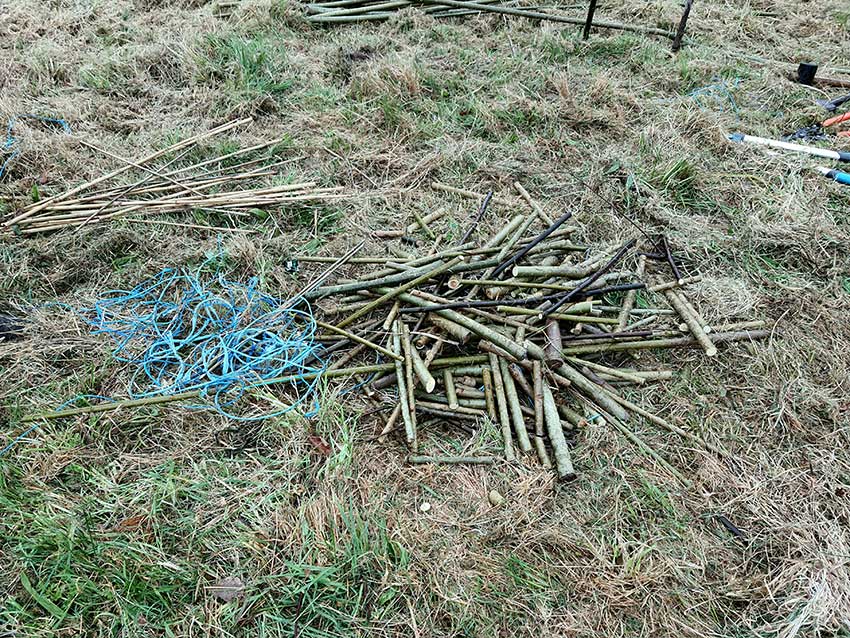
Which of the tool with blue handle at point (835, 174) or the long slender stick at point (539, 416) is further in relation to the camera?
the tool with blue handle at point (835, 174)

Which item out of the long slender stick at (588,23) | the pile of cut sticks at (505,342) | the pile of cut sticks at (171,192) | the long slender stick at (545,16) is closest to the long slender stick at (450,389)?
the pile of cut sticks at (505,342)

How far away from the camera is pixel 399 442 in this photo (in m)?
3.14

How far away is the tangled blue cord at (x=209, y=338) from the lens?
11.0 ft

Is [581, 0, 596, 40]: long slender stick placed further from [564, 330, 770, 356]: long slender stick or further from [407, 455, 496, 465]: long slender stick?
[407, 455, 496, 465]: long slender stick

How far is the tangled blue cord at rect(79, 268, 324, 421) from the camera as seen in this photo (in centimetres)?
334

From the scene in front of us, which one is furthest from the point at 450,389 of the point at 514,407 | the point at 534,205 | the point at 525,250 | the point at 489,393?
the point at 534,205

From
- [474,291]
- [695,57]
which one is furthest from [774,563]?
[695,57]

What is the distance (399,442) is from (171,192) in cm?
302

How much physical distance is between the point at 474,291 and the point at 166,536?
210 cm

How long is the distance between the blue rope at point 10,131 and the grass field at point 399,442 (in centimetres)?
8

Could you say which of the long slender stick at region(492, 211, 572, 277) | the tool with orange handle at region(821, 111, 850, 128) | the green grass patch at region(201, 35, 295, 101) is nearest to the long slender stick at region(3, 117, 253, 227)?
the green grass patch at region(201, 35, 295, 101)

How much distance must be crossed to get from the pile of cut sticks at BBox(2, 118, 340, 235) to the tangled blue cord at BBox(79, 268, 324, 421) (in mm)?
746

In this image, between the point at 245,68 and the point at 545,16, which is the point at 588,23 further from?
the point at 245,68

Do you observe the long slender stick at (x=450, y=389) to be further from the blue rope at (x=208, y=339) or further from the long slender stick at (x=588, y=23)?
the long slender stick at (x=588, y=23)
